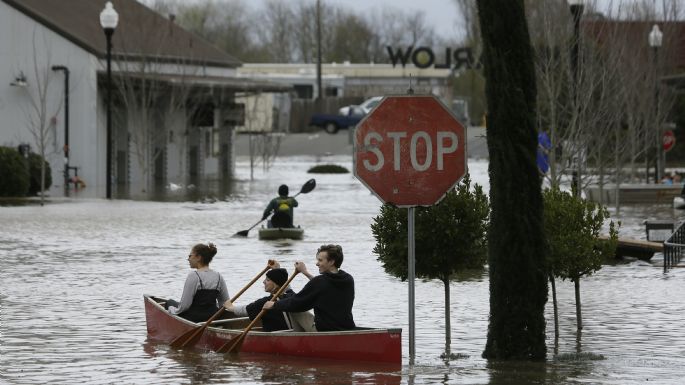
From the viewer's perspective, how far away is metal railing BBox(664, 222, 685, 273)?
2391cm

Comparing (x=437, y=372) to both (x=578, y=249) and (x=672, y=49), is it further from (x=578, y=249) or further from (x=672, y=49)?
(x=672, y=49)

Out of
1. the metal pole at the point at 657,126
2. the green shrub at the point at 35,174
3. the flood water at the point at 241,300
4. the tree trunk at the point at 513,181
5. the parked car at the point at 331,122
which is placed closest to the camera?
the flood water at the point at 241,300

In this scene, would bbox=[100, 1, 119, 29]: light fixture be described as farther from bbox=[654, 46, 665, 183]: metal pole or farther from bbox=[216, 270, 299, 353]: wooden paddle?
bbox=[216, 270, 299, 353]: wooden paddle

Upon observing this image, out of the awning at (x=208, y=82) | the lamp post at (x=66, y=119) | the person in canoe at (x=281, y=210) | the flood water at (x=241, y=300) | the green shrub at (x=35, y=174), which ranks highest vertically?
the awning at (x=208, y=82)

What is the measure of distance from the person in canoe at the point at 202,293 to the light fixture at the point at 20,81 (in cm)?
3688

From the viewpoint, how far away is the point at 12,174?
43.2m

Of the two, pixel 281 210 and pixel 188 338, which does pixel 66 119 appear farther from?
pixel 188 338

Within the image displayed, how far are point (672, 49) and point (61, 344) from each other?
4198 cm

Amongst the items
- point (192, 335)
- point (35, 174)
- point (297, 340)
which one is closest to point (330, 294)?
point (297, 340)

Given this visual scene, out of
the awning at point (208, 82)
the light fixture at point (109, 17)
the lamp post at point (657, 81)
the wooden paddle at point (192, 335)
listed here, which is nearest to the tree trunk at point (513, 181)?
the wooden paddle at point (192, 335)

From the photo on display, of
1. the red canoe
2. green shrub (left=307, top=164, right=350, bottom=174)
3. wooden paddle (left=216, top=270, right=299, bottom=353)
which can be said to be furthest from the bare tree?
wooden paddle (left=216, top=270, right=299, bottom=353)

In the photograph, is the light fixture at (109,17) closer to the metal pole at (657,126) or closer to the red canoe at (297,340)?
the metal pole at (657,126)

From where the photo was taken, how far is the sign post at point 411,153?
1388cm

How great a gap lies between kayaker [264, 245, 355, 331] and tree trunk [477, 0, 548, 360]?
1.41 m
